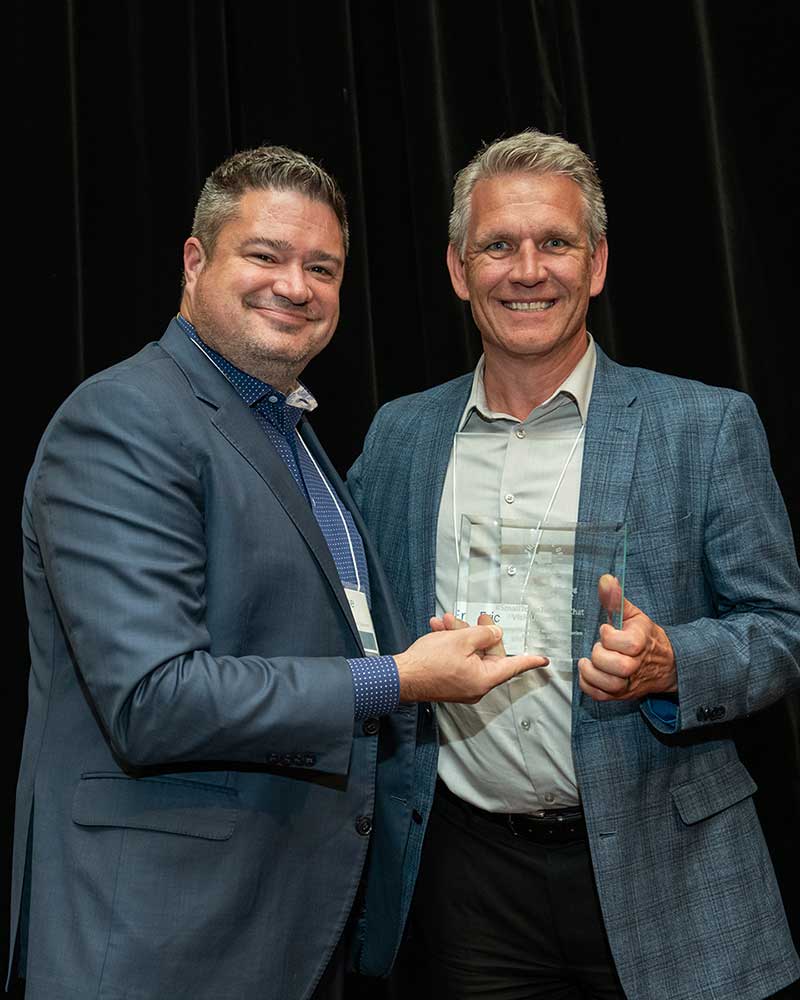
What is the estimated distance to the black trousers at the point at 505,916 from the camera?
6.77 feet

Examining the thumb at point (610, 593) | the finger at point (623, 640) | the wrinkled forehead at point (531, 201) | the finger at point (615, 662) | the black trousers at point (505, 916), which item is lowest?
the black trousers at point (505, 916)

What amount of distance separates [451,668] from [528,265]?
37.3 inches

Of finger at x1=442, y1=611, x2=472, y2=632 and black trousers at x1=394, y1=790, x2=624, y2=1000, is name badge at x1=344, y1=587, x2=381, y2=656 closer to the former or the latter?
finger at x1=442, y1=611, x2=472, y2=632

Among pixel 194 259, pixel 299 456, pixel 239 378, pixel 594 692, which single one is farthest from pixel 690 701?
pixel 194 259

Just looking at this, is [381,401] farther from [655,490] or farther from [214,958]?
[214,958]

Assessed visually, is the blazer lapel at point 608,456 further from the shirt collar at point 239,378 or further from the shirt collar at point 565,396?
the shirt collar at point 239,378

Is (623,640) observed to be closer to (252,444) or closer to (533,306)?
(252,444)

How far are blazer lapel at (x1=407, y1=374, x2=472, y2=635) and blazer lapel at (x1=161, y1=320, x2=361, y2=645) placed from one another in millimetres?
388

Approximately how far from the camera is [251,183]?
2.06 m

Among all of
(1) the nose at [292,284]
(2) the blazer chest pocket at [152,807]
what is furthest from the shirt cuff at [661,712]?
(1) the nose at [292,284]

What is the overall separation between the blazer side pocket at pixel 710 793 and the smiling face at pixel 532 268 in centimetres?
90

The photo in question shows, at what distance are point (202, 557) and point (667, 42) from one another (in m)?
2.13

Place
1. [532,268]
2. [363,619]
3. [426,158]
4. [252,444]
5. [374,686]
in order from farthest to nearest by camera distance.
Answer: [426,158] → [532,268] → [363,619] → [252,444] → [374,686]

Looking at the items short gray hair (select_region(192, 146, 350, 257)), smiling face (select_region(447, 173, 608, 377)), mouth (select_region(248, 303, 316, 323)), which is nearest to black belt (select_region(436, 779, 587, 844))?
smiling face (select_region(447, 173, 608, 377))
